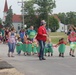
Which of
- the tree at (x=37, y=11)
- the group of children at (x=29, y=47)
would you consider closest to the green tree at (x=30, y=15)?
the tree at (x=37, y=11)

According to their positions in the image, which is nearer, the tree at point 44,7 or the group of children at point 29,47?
the group of children at point 29,47

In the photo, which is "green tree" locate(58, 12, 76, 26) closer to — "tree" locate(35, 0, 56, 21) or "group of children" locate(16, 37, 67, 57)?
"tree" locate(35, 0, 56, 21)

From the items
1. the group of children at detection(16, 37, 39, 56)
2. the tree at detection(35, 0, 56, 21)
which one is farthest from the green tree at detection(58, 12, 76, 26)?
the group of children at detection(16, 37, 39, 56)

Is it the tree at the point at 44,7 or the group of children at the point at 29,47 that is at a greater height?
the tree at the point at 44,7

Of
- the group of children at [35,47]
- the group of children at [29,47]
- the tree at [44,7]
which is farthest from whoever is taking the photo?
the tree at [44,7]

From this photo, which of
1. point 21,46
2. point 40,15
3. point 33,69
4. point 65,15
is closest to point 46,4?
point 40,15

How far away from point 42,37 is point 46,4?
105m

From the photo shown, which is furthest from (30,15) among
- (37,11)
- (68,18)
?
(68,18)

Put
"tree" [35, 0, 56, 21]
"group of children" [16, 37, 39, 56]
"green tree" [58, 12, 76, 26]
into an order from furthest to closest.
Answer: "green tree" [58, 12, 76, 26] < "tree" [35, 0, 56, 21] < "group of children" [16, 37, 39, 56]

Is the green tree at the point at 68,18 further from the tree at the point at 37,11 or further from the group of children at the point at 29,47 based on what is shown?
the group of children at the point at 29,47

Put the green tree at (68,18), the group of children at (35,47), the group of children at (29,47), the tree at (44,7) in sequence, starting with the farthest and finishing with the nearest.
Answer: the green tree at (68,18), the tree at (44,7), the group of children at (29,47), the group of children at (35,47)

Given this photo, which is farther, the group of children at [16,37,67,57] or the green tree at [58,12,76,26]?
the green tree at [58,12,76,26]

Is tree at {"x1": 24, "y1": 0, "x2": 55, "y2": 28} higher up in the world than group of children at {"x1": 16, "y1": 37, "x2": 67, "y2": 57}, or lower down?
higher up

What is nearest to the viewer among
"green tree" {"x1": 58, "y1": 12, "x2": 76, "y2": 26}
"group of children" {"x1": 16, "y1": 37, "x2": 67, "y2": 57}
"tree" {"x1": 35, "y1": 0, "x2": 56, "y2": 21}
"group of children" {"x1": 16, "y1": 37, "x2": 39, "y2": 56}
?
"group of children" {"x1": 16, "y1": 37, "x2": 67, "y2": 57}
